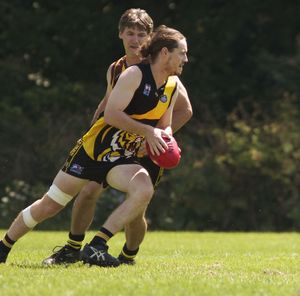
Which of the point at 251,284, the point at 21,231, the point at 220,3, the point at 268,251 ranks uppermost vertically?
the point at 251,284

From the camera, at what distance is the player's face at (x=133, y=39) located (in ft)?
25.8

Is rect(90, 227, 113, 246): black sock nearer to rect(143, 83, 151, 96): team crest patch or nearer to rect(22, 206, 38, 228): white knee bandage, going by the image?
rect(22, 206, 38, 228): white knee bandage

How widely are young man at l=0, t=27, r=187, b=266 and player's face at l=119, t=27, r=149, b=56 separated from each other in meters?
0.40

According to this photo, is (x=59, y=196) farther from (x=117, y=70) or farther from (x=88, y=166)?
(x=117, y=70)

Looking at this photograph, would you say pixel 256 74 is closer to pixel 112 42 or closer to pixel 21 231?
pixel 112 42

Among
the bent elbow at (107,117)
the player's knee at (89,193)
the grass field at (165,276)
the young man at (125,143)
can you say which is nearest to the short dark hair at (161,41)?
the young man at (125,143)

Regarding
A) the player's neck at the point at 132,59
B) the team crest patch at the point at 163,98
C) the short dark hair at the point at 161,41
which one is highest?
the short dark hair at the point at 161,41

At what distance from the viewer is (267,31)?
77.2 ft

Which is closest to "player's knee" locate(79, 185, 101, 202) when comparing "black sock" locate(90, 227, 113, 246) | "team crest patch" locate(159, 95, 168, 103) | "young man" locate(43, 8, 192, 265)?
Result: "young man" locate(43, 8, 192, 265)

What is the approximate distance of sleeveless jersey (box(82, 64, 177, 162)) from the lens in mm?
7332

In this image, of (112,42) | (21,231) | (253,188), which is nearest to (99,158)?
(21,231)

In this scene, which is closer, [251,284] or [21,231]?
[251,284]

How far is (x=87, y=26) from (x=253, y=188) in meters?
6.33

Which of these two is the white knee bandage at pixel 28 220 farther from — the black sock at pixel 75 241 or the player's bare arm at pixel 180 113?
the player's bare arm at pixel 180 113
